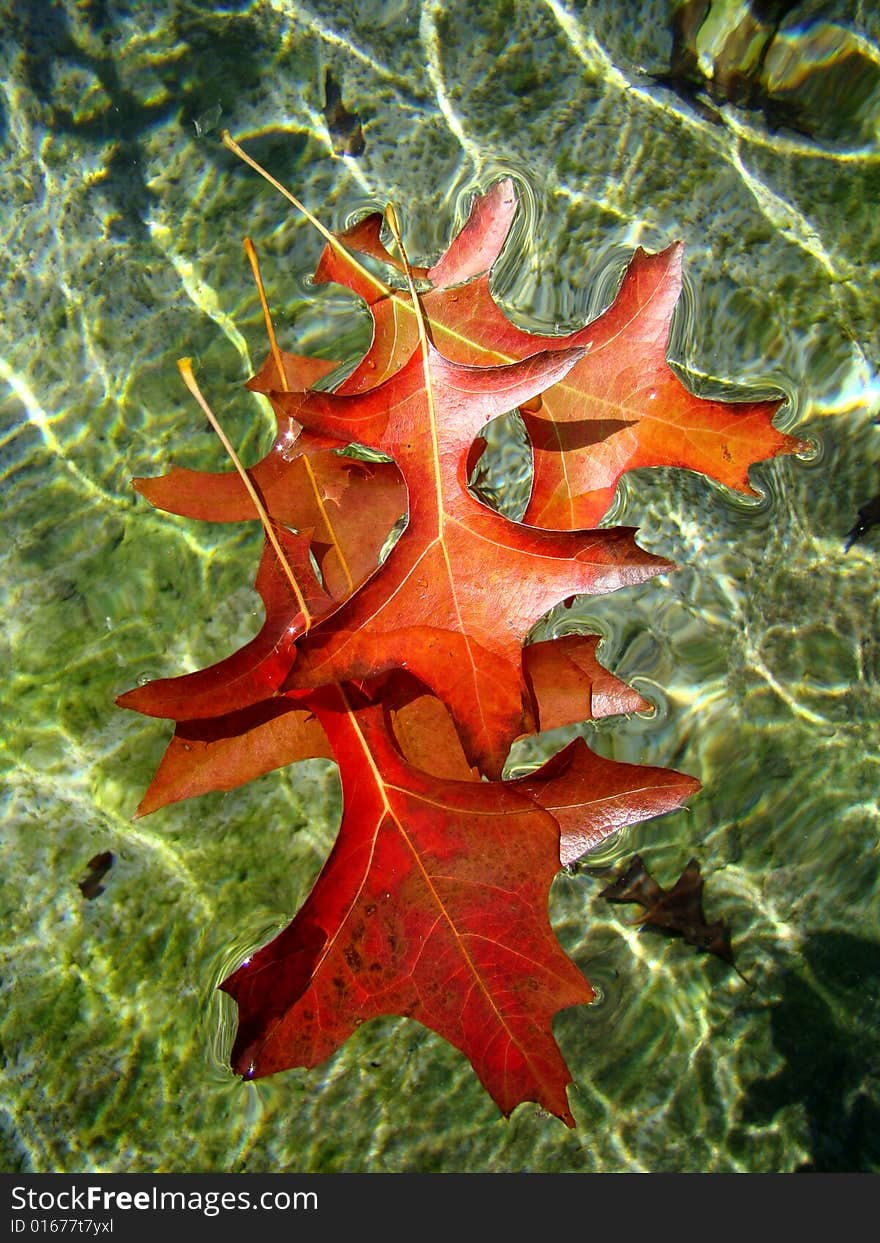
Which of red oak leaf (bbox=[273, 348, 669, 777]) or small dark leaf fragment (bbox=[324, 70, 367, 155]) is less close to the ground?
small dark leaf fragment (bbox=[324, 70, 367, 155])

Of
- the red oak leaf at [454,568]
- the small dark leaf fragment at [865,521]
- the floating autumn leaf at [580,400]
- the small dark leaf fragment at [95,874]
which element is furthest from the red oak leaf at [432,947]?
the small dark leaf fragment at [865,521]

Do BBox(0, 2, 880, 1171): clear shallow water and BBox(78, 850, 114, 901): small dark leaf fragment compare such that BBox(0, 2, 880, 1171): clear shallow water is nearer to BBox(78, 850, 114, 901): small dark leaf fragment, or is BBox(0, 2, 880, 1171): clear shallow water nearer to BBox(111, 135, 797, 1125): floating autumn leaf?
BBox(78, 850, 114, 901): small dark leaf fragment

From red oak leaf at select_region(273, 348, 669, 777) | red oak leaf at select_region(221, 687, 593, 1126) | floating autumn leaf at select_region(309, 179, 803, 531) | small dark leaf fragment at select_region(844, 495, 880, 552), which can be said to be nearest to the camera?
red oak leaf at select_region(273, 348, 669, 777)

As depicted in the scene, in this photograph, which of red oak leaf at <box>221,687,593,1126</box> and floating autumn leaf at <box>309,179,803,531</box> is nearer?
red oak leaf at <box>221,687,593,1126</box>

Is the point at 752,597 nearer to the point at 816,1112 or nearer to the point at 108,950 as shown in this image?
the point at 816,1112

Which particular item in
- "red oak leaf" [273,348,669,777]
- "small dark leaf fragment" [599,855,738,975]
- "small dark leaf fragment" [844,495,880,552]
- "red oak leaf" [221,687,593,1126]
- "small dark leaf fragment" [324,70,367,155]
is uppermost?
"small dark leaf fragment" [324,70,367,155]

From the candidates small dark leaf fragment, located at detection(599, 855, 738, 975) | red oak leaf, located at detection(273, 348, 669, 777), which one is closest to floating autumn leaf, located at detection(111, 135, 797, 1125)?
red oak leaf, located at detection(273, 348, 669, 777)

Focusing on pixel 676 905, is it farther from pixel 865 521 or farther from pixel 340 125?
pixel 340 125
